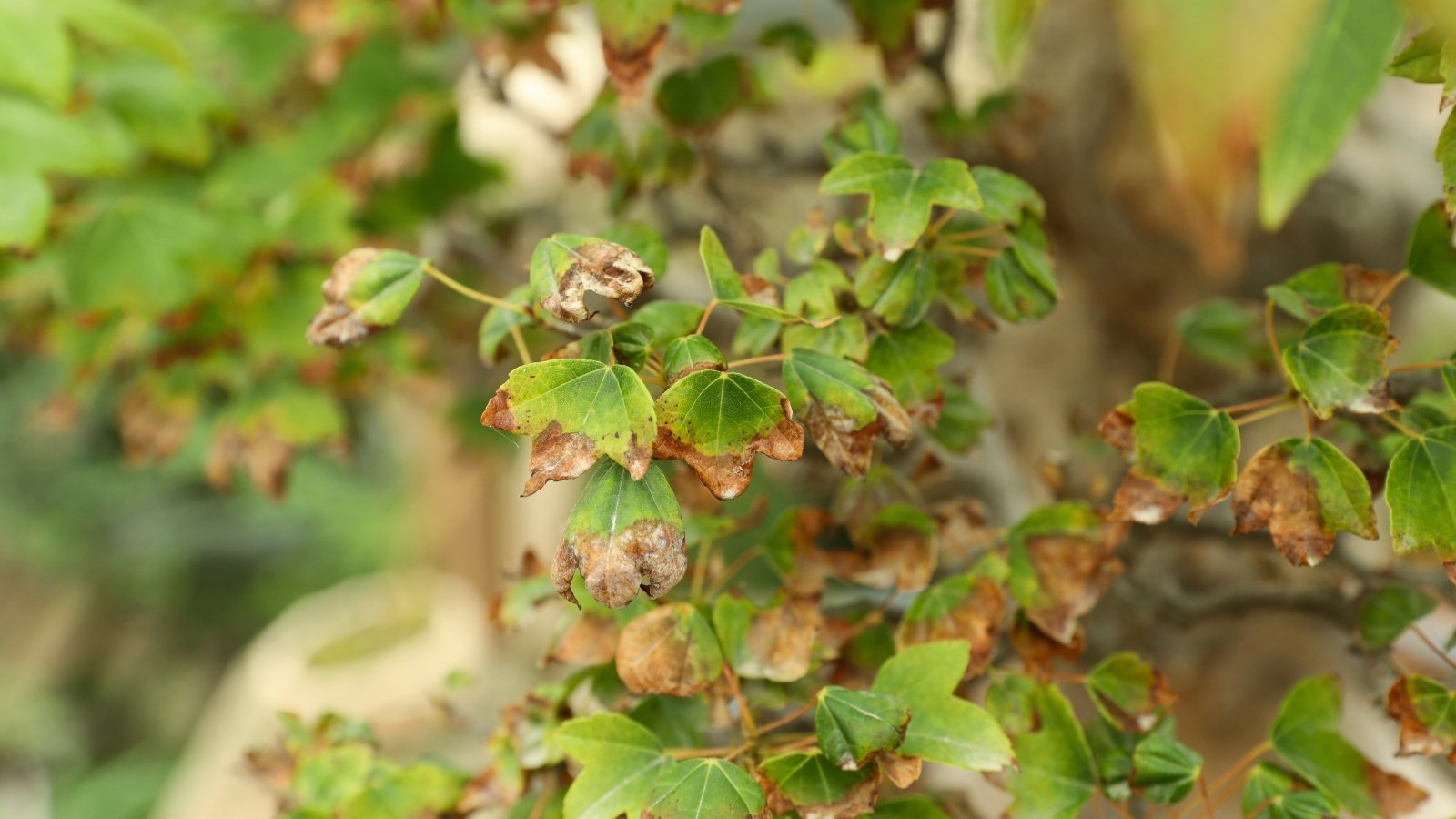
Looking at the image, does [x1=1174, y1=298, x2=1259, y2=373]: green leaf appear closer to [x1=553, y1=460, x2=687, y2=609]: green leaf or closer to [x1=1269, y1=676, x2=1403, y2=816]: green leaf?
[x1=1269, y1=676, x2=1403, y2=816]: green leaf

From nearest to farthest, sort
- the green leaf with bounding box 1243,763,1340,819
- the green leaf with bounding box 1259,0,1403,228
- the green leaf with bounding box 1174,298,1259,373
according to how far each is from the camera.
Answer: the green leaf with bounding box 1259,0,1403,228
the green leaf with bounding box 1243,763,1340,819
the green leaf with bounding box 1174,298,1259,373

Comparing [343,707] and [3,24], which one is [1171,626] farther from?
[343,707]

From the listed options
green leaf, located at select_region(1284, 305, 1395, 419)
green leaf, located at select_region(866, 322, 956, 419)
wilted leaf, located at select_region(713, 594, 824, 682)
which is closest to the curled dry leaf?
wilted leaf, located at select_region(713, 594, 824, 682)

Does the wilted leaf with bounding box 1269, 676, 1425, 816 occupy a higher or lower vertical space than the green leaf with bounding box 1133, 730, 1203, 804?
lower

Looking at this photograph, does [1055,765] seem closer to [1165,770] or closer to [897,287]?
[1165,770]

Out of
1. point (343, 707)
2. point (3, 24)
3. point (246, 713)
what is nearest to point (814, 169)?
point (3, 24)

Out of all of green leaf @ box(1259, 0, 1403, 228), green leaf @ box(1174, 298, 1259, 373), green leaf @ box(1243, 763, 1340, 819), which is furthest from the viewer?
green leaf @ box(1174, 298, 1259, 373)

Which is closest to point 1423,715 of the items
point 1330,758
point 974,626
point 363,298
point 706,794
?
point 1330,758
